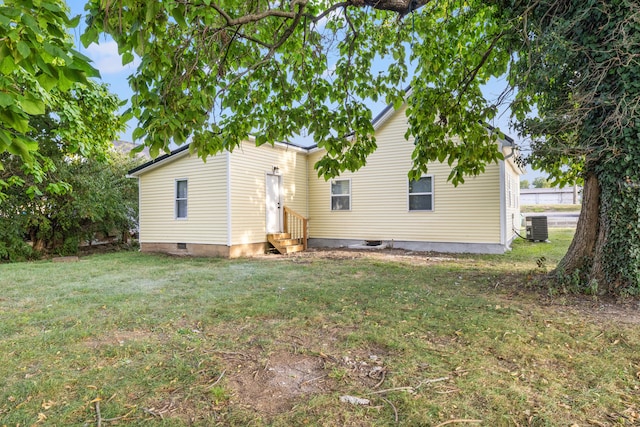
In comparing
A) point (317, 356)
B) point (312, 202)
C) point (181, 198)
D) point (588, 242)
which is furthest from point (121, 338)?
point (312, 202)

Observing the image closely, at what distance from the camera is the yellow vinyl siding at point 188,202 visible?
34.2 feet

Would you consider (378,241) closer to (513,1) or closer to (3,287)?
(513,1)

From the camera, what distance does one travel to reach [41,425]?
210cm

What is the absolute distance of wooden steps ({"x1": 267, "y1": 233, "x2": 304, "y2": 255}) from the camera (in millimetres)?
10906

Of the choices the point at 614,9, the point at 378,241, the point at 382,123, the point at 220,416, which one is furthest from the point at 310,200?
the point at 220,416

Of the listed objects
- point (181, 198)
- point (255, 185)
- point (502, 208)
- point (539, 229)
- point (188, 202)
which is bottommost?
point (539, 229)

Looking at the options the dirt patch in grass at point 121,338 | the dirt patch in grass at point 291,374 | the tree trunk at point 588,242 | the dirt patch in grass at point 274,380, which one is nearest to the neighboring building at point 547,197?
the tree trunk at point 588,242

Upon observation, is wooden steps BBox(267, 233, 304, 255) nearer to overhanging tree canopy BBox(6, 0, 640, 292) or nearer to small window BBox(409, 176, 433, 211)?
small window BBox(409, 176, 433, 211)

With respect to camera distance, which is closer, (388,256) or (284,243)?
(388,256)

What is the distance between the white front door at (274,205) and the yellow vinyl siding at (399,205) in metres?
1.66

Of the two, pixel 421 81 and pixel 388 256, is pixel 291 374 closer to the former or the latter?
pixel 421 81

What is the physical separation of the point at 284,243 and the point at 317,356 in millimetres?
8256

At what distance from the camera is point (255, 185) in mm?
11047

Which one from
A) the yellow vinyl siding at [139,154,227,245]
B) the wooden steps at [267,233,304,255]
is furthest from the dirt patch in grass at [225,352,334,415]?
the wooden steps at [267,233,304,255]
